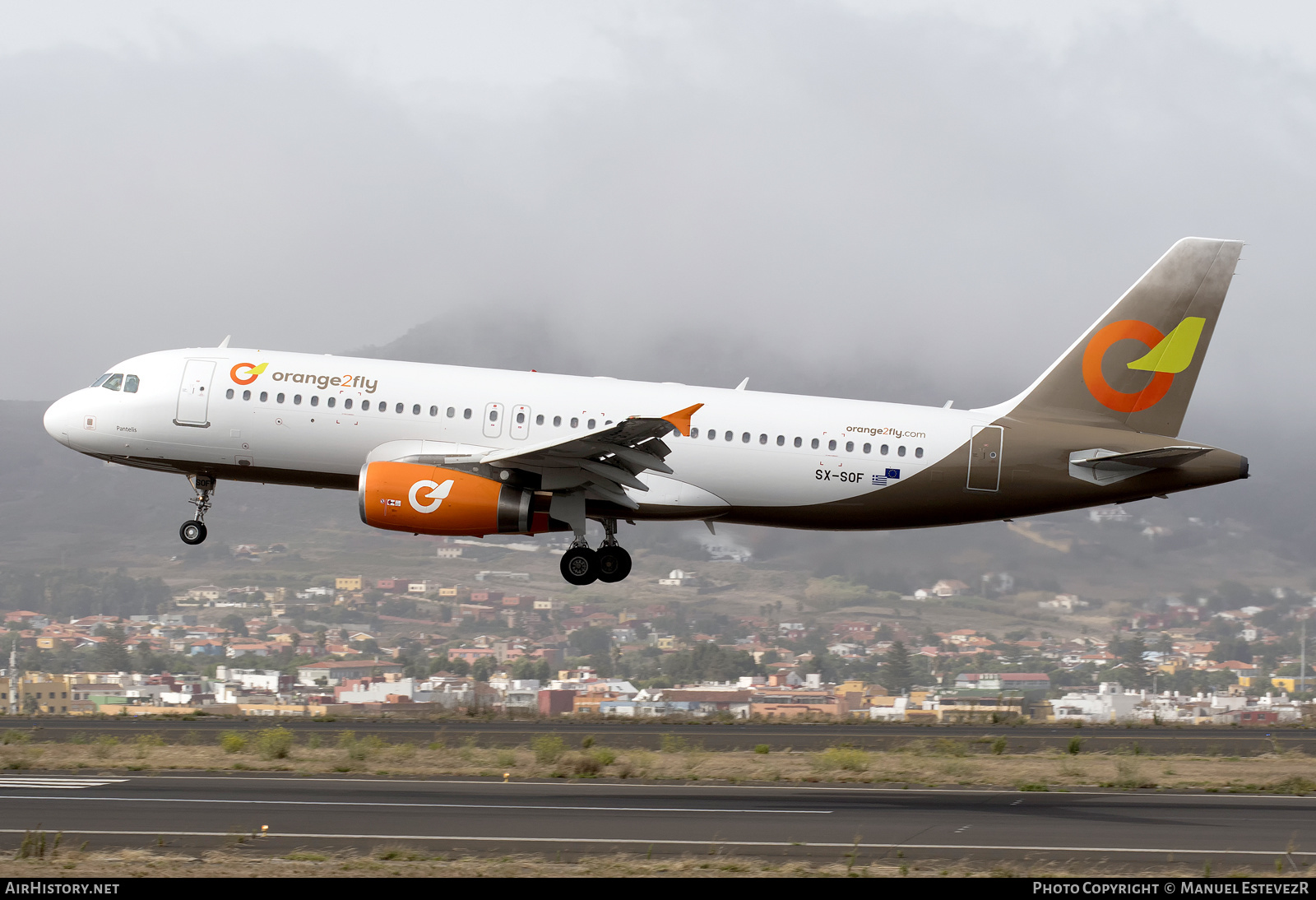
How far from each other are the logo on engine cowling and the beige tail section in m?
12.7

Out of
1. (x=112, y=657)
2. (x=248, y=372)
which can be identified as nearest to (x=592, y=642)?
(x=112, y=657)

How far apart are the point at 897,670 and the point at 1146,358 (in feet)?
261

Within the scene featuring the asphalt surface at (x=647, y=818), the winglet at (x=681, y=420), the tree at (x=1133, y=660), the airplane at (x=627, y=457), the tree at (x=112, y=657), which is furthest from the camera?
the tree at (x=112, y=657)

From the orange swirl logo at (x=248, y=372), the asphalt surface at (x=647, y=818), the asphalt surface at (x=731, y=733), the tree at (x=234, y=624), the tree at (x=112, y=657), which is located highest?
the orange swirl logo at (x=248, y=372)

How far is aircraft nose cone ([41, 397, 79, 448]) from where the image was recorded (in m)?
29.9

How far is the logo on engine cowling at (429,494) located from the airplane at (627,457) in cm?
54

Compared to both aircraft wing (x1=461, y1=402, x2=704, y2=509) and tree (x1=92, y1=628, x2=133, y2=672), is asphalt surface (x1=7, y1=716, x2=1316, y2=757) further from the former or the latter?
tree (x1=92, y1=628, x2=133, y2=672)

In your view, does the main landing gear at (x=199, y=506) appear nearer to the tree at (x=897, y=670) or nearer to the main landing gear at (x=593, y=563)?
the main landing gear at (x=593, y=563)

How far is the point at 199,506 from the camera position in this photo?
30.8m

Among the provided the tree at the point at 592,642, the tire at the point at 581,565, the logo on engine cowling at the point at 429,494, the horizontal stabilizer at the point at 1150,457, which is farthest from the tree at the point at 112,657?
the horizontal stabilizer at the point at 1150,457

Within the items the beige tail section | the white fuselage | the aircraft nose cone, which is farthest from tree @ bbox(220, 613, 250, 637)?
the beige tail section

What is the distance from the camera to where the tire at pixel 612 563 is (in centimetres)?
2956

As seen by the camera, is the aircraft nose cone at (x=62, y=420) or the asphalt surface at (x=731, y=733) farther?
the asphalt surface at (x=731, y=733)
